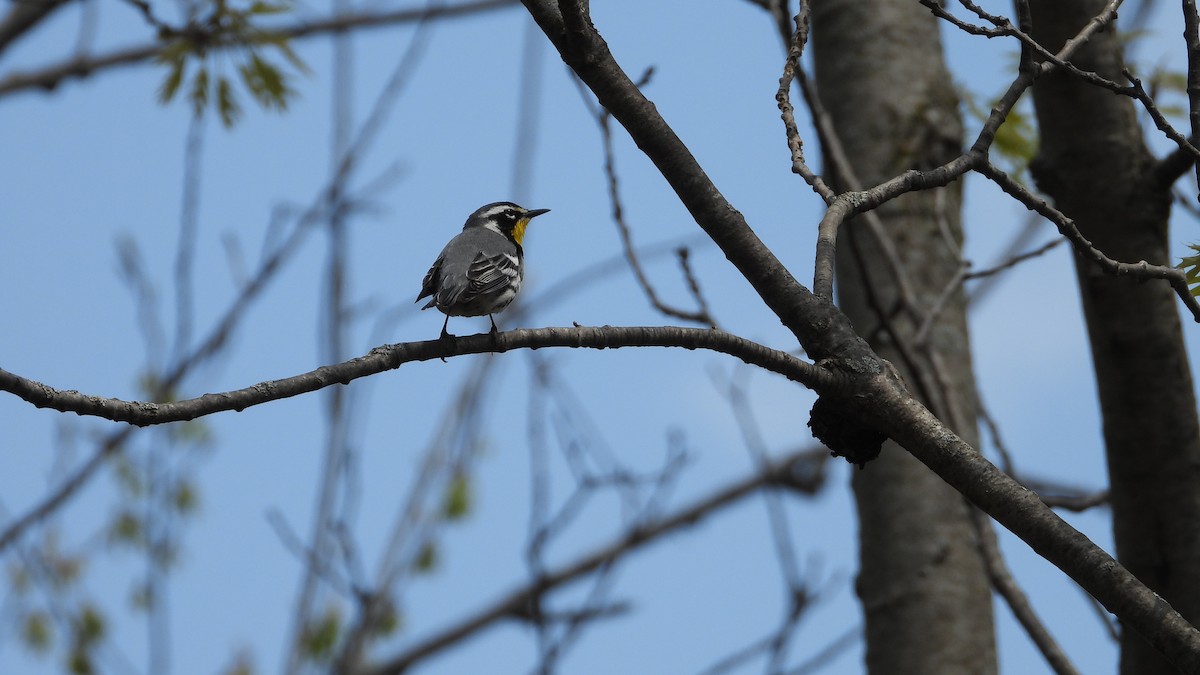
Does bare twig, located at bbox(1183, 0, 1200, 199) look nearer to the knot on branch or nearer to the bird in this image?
the knot on branch

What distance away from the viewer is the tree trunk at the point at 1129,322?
12.0 feet

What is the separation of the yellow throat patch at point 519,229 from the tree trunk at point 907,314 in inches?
86.1

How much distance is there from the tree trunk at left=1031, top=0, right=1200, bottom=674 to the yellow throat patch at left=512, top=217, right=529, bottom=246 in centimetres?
366

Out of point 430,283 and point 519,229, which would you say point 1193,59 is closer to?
point 430,283

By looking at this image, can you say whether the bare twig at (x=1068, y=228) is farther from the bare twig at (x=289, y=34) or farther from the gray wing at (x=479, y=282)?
the bare twig at (x=289, y=34)

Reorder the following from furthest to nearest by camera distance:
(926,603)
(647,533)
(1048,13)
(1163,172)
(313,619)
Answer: (647,533) < (313,619) < (926,603) < (1048,13) < (1163,172)

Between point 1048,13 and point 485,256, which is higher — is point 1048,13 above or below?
above

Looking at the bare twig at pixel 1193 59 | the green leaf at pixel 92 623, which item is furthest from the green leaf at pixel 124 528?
the bare twig at pixel 1193 59

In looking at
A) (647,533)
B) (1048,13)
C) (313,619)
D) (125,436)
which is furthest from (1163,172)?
(125,436)

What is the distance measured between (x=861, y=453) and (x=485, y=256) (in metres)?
2.18

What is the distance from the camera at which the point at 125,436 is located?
6.39 metres

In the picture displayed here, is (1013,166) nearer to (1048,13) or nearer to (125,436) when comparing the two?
(1048,13)

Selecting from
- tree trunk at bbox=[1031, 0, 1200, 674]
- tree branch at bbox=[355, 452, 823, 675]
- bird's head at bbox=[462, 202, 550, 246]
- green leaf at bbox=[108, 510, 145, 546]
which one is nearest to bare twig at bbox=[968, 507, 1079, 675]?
tree trunk at bbox=[1031, 0, 1200, 674]

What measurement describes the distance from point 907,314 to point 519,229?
2.95m
